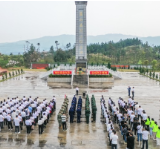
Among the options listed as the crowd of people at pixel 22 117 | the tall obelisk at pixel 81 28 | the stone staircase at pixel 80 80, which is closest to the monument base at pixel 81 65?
the tall obelisk at pixel 81 28

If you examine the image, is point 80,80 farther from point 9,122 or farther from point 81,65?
point 9,122

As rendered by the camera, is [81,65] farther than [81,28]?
Yes

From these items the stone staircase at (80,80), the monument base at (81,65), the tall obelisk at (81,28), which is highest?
the tall obelisk at (81,28)

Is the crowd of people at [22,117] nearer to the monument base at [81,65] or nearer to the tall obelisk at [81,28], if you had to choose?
the monument base at [81,65]

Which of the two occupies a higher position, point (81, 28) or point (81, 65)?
point (81, 28)

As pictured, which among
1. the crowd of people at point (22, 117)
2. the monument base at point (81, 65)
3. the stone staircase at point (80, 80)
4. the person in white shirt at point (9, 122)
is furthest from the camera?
the monument base at point (81, 65)

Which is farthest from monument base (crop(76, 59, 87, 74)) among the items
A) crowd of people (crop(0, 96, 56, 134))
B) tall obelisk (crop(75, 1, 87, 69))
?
crowd of people (crop(0, 96, 56, 134))

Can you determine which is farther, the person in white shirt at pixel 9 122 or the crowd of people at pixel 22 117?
the person in white shirt at pixel 9 122

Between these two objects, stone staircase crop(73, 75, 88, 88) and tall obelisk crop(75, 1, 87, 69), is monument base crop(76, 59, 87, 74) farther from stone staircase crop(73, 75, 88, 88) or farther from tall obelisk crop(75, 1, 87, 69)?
stone staircase crop(73, 75, 88, 88)

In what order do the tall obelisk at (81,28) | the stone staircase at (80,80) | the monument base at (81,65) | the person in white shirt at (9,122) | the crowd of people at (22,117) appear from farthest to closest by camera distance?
the tall obelisk at (81,28), the monument base at (81,65), the stone staircase at (80,80), the person in white shirt at (9,122), the crowd of people at (22,117)

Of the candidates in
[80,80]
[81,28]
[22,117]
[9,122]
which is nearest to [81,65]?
[81,28]

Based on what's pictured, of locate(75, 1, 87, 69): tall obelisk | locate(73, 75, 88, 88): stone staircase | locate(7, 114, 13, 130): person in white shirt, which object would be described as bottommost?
locate(7, 114, 13, 130): person in white shirt

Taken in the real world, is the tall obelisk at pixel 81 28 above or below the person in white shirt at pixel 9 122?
above
